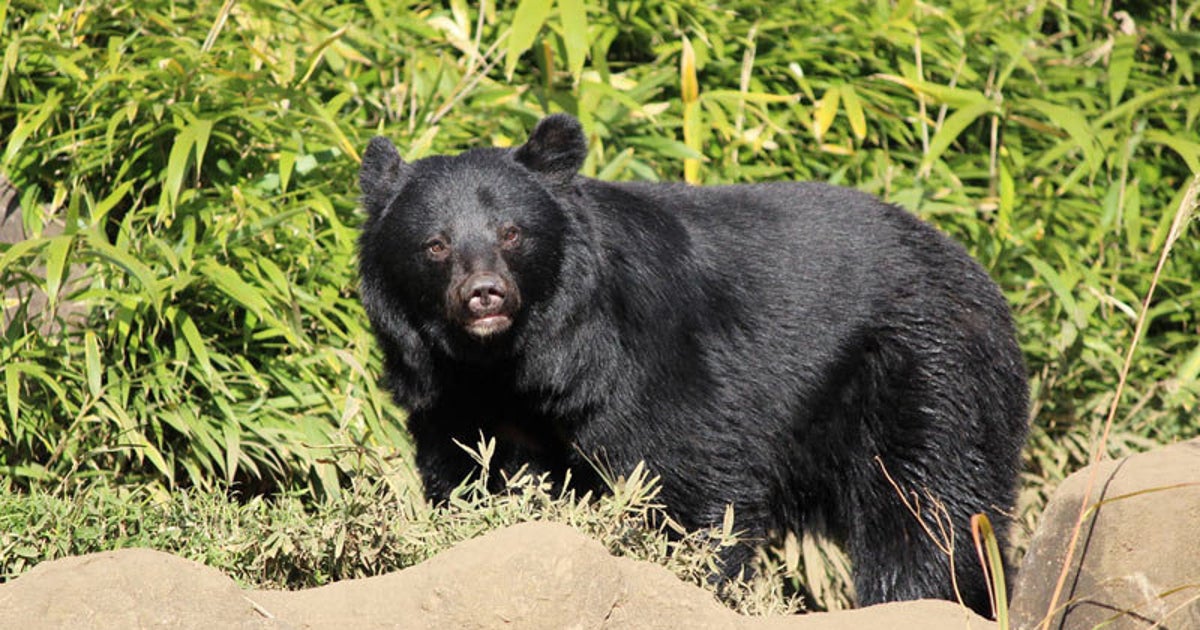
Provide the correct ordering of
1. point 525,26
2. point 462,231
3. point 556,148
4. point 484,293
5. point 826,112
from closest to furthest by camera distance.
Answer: point 484,293 < point 462,231 < point 556,148 < point 525,26 < point 826,112

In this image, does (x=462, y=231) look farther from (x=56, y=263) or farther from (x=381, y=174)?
(x=56, y=263)

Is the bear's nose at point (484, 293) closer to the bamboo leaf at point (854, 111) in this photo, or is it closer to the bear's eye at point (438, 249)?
the bear's eye at point (438, 249)

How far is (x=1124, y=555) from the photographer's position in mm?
3158

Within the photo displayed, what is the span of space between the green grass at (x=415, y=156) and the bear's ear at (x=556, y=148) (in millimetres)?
943

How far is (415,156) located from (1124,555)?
3320 millimetres

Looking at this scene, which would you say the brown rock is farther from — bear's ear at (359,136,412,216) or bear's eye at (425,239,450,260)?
bear's ear at (359,136,412,216)

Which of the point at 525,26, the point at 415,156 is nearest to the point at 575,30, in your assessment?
the point at 525,26

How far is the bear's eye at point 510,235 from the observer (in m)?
4.68

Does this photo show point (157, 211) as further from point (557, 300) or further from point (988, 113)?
point (988, 113)

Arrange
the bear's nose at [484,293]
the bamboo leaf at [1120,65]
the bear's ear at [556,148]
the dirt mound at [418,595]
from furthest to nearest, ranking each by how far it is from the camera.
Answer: the bamboo leaf at [1120,65]
the bear's ear at [556,148]
the bear's nose at [484,293]
the dirt mound at [418,595]

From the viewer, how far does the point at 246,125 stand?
5770mm

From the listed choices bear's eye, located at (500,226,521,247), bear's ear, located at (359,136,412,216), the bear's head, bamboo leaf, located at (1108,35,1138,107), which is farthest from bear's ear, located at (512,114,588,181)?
bamboo leaf, located at (1108,35,1138,107)

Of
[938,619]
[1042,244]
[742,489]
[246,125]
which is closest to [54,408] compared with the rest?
[246,125]

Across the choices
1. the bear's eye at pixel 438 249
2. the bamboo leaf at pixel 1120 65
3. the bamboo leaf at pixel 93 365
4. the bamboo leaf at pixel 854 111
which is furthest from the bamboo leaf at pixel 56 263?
the bamboo leaf at pixel 1120 65
